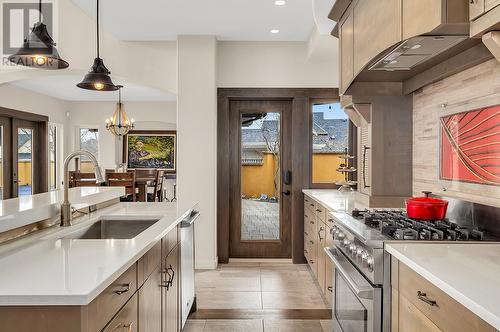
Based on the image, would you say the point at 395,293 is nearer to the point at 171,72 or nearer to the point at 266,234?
the point at 266,234

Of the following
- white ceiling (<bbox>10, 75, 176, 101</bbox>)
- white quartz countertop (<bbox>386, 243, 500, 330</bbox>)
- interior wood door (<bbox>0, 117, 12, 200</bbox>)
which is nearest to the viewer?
white quartz countertop (<bbox>386, 243, 500, 330</bbox>)

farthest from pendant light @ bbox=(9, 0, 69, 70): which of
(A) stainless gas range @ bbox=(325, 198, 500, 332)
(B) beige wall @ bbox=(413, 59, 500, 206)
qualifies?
(B) beige wall @ bbox=(413, 59, 500, 206)

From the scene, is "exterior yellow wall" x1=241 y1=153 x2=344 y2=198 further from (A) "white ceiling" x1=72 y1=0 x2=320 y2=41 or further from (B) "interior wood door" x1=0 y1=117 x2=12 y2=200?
(B) "interior wood door" x1=0 y1=117 x2=12 y2=200

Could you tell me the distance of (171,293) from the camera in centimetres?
239

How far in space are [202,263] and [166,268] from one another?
2511 millimetres

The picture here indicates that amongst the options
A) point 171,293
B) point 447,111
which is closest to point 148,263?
point 171,293

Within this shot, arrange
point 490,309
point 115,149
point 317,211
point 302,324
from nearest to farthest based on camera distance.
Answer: point 490,309
point 302,324
point 317,211
point 115,149

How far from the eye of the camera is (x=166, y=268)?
2258 millimetres

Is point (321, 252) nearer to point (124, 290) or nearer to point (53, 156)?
point (124, 290)

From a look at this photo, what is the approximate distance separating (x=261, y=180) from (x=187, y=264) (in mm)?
2203

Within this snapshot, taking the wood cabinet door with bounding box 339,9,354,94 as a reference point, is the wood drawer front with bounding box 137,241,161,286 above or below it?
below

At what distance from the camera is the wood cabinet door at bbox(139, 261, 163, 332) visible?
5.76 ft

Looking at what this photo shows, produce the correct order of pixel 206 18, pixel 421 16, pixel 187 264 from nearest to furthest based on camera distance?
pixel 421 16 → pixel 187 264 → pixel 206 18

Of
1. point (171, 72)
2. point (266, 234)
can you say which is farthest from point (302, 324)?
point (171, 72)
